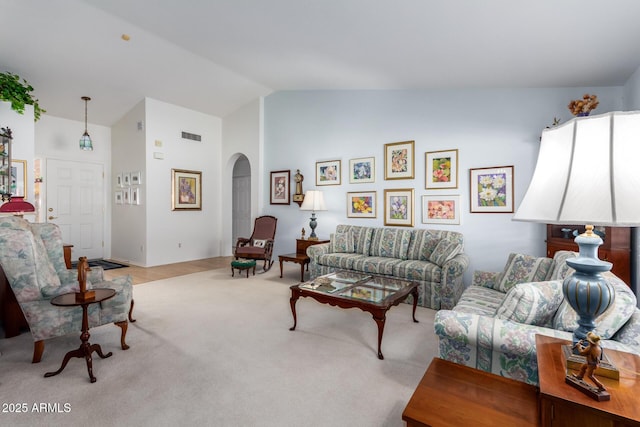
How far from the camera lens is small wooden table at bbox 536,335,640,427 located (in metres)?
0.91

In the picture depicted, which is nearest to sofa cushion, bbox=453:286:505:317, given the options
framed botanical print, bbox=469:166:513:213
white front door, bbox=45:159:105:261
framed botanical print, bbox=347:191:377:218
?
framed botanical print, bbox=469:166:513:213

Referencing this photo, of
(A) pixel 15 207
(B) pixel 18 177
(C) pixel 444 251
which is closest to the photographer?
(A) pixel 15 207

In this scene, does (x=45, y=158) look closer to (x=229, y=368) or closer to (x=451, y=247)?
(x=229, y=368)

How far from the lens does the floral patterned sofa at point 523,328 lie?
4.90 ft

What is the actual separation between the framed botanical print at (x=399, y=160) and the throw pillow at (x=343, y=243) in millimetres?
1140

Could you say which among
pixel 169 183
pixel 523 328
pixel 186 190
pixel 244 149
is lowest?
pixel 523 328

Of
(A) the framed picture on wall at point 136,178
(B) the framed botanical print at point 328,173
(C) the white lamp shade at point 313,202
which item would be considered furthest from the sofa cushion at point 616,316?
(A) the framed picture on wall at point 136,178

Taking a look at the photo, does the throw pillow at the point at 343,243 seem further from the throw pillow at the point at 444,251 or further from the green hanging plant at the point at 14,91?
the green hanging plant at the point at 14,91

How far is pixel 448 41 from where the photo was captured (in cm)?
319

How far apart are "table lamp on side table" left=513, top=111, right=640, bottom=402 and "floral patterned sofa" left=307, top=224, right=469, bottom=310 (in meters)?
2.63

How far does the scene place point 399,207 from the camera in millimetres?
5125

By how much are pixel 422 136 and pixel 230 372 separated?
407cm

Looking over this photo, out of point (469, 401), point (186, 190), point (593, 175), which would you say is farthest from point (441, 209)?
point (186, 190)

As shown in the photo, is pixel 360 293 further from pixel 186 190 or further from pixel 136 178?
pixel 136 178
